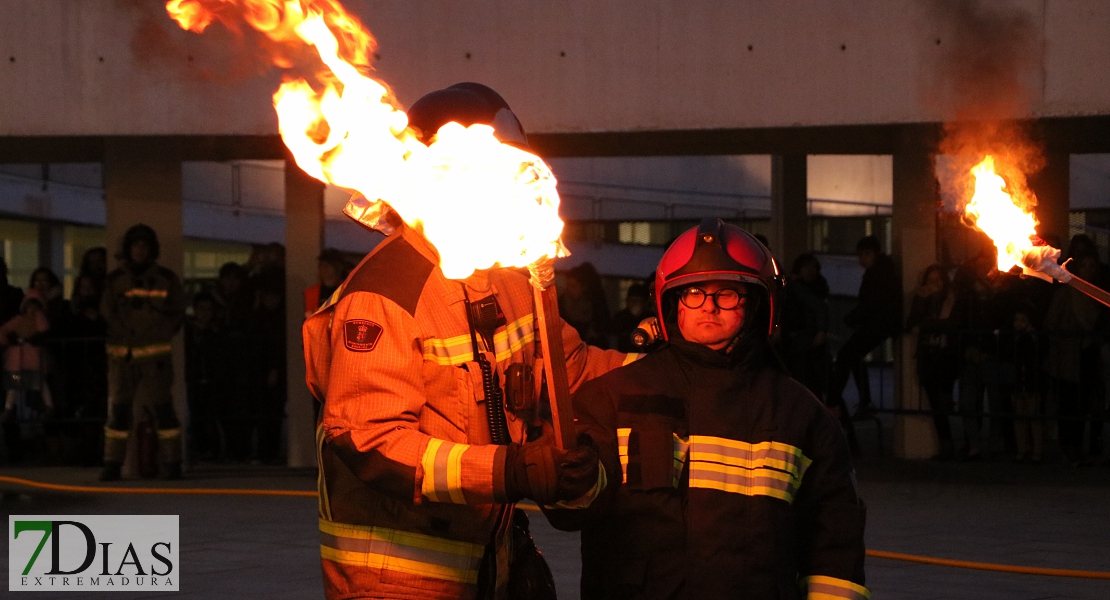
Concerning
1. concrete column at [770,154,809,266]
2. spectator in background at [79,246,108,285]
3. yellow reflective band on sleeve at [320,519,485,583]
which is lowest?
yellow reflective band on sleeve at [320,519,485,583]

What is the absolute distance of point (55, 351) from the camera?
45.1 ft

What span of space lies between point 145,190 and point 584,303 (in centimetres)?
396

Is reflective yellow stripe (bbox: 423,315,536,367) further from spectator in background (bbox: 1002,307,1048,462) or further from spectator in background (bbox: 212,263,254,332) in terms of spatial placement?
spectator in background (bbox: 212,263,254,332)

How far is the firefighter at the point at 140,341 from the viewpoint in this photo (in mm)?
11953

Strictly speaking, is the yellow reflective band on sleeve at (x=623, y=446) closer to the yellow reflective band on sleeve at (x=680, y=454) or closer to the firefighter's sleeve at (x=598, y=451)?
the firefighter's sleeve at (x=598, y=451)

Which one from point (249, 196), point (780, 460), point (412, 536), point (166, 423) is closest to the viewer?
point (412, 536)

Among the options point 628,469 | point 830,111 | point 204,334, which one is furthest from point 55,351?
point 628,469

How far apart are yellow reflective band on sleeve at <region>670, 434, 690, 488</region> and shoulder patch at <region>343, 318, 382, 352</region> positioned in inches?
31.3

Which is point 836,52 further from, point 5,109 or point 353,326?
point 353,326

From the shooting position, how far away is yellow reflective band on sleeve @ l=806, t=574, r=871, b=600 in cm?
368

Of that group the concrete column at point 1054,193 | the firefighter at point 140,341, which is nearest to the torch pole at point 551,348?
the firefighter at point 140,341

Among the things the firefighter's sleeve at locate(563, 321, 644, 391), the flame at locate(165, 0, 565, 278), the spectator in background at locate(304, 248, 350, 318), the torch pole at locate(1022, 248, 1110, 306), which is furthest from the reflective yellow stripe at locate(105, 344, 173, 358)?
the flame at locate(165, 0, 565, 278)

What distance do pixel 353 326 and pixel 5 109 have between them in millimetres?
9053

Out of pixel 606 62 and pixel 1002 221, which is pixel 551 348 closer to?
pixel 1002 221
